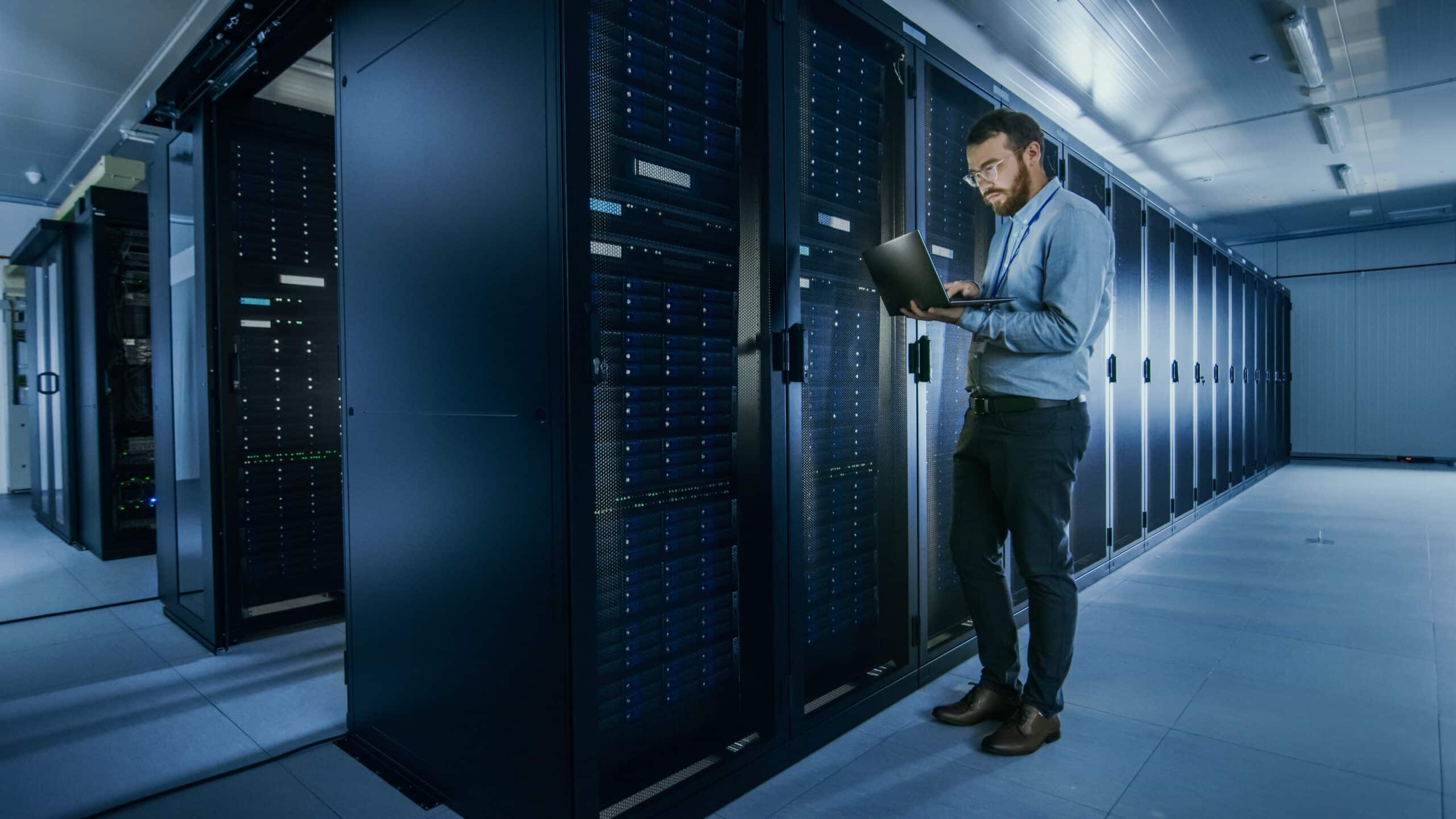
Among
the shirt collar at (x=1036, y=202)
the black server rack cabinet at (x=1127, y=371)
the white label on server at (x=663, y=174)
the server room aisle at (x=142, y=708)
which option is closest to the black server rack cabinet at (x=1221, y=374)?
the black server rack cabinet at (x=1127, y=371)

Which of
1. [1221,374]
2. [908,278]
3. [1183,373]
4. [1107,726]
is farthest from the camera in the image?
[1221,374]

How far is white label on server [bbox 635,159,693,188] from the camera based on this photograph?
156 centimetres

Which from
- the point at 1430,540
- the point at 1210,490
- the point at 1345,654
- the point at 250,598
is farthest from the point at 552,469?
the point at 1210,490

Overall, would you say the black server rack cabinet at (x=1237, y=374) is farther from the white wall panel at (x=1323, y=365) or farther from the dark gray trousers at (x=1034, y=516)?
the dark gray trousers at (x=1034, y=516)

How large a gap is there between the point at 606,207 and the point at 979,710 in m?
1.67

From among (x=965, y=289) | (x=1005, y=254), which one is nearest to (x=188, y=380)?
(x=965, y=289)

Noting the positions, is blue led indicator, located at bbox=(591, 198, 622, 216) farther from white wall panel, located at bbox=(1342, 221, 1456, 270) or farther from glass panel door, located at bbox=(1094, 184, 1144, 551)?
white wall panel, located at bbox=(1342, 221, 1456, 270)

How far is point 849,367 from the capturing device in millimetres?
2158

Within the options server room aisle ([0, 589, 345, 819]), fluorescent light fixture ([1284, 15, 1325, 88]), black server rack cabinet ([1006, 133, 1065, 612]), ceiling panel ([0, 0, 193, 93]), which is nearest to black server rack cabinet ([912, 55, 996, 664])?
black server rack cabinet ([1006, 133, 1065, 612])

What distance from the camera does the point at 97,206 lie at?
4336 mm

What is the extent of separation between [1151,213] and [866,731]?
385cm

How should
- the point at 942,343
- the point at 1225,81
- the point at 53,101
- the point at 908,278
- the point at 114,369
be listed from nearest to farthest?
the point at 908,278, the point at 942,343, the point at 114,369, the point at 53,101, the point at 1225,81

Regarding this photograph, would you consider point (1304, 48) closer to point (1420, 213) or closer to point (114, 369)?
point (1420, 213)

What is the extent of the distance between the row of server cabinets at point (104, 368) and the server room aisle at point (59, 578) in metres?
0.15
